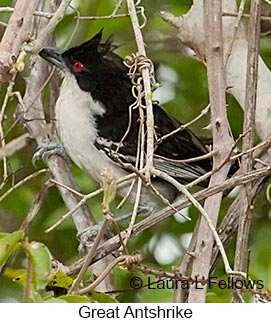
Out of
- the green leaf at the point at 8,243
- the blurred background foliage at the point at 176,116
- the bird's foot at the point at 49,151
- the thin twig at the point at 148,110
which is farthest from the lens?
the blurred background foliage at the point at 176,116

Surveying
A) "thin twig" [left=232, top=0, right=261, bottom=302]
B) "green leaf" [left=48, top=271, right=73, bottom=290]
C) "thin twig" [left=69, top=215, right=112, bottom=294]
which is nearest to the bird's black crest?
"thin twig" [left=232, top=0, right=261, bottom=302]

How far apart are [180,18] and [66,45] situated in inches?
23.4

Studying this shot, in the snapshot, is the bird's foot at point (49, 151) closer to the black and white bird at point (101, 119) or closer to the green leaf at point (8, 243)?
the black and white bird at point (101, 119)

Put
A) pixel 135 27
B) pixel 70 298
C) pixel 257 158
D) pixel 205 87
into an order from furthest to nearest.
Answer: pixel 205 87
pixel 257 158
pixel 135 27
pixel 70 298

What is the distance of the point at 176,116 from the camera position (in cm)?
313

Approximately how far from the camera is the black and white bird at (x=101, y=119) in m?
2.81

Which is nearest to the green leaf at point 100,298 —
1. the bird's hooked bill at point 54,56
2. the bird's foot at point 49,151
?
the bird's foot at point 49,151

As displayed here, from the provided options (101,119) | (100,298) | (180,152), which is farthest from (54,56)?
(100,298)

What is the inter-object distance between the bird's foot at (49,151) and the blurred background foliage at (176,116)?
0.15 metres

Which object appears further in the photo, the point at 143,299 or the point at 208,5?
the point at 143,299

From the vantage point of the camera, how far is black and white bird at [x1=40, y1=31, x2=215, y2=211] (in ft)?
9.22

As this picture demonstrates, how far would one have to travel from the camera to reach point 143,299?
2.15 m
